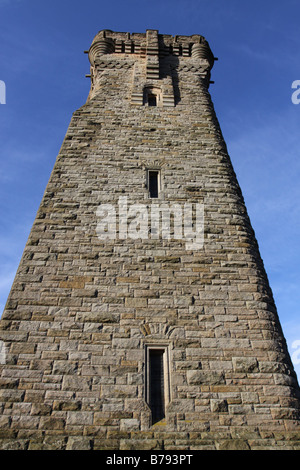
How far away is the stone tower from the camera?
4824 millimetres

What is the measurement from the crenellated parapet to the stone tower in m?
2.54

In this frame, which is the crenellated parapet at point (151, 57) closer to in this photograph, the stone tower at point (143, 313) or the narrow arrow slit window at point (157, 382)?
the stone tower at point (143, 313)

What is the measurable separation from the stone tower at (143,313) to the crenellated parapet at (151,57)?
2.54 meters

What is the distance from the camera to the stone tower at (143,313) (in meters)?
4.82

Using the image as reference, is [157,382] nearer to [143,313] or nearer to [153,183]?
[143,313]

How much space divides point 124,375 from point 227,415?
1.49 meters

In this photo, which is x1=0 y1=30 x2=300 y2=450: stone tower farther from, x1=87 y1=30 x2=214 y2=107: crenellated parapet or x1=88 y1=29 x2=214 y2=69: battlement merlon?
x1=88 y1=29 x2=214 y2=69: battlement merlon

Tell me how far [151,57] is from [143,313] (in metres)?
8.82

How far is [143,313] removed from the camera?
585 centimetres

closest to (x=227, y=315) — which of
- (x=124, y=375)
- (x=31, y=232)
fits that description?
(x=124, y=375)

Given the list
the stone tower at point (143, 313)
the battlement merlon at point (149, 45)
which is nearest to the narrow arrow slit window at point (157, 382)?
the stone tower at point (143, 313)

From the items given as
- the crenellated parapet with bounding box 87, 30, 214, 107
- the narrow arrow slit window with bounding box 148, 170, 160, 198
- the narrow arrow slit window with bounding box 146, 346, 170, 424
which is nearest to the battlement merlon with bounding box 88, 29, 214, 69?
the crenellated parapet with bounding box 87, 30, 214, 107
